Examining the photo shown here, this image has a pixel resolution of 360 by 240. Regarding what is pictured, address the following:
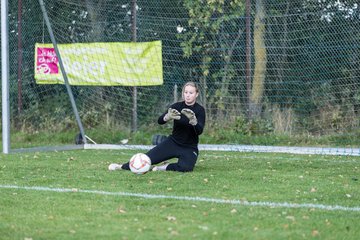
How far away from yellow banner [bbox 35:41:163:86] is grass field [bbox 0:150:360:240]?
3.99 m

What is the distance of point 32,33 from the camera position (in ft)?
49.6

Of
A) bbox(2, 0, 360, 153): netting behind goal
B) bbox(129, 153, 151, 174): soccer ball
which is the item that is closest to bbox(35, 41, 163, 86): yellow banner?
bbox(2, 0, 360, 153): netting behind goal

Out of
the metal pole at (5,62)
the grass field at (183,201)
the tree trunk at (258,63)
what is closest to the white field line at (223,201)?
the grass field at (183,201)

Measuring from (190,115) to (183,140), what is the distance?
61 centimetres

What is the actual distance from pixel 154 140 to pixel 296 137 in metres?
2.49

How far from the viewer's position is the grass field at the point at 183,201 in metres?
5.37

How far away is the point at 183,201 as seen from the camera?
6.70m

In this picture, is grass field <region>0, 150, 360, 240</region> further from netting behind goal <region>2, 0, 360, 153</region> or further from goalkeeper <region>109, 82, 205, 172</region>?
netting behind goal <region>2, 0, 360, 153</region>

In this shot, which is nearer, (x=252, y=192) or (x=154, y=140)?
(x=252, y=192)

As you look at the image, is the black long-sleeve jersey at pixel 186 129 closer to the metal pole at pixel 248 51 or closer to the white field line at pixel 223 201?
the white field line at pixel 223 201

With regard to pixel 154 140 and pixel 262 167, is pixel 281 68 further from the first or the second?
pixel 262 167

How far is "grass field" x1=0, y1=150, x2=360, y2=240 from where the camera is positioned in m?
5.37

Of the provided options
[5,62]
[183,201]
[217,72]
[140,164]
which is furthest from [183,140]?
[217,72]

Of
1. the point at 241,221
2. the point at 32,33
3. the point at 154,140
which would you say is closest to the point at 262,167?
the point at 154,140
